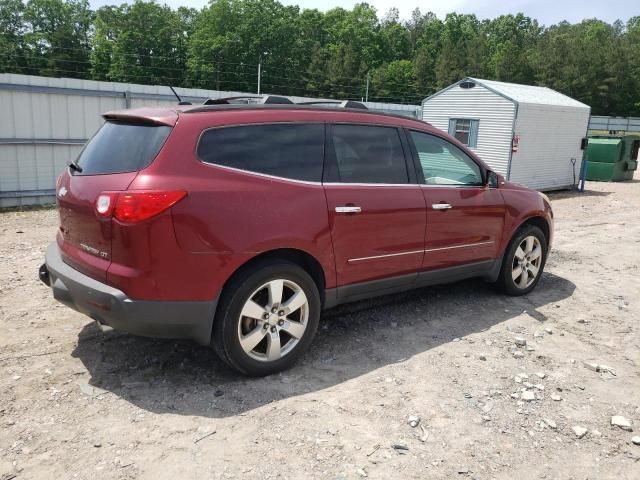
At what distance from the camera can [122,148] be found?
3467 millimetres

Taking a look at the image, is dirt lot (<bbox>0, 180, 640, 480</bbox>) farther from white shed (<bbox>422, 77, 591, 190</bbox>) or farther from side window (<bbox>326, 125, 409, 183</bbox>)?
white shed (<bbox>422, 77, 591, 190</bbox>)

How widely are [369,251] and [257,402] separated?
4.50 feet

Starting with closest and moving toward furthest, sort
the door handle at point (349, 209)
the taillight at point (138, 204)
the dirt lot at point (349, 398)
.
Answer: the dirt lot at point (349, 398) < the taillight at point (138, 204) < the door handle at point (349, 209)

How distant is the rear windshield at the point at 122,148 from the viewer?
3.30 m

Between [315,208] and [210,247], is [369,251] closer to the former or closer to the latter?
[315,208]

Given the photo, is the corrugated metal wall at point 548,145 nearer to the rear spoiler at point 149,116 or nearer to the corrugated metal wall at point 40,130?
the corrugated metal wall at point 40,130

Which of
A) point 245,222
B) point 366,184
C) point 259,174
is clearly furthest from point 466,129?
point 245,222

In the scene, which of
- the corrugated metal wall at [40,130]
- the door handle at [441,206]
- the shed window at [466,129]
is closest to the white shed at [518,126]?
the shed window at [466,129]

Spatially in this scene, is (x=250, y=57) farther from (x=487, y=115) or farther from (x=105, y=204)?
(x=105, y=204)

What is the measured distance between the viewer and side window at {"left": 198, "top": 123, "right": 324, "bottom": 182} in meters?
3.43

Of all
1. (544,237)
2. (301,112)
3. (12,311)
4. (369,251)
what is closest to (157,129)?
(301,112)

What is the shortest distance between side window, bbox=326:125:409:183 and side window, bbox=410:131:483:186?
25 centimetres

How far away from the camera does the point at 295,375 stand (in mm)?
3797

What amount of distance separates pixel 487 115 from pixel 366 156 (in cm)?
1176
